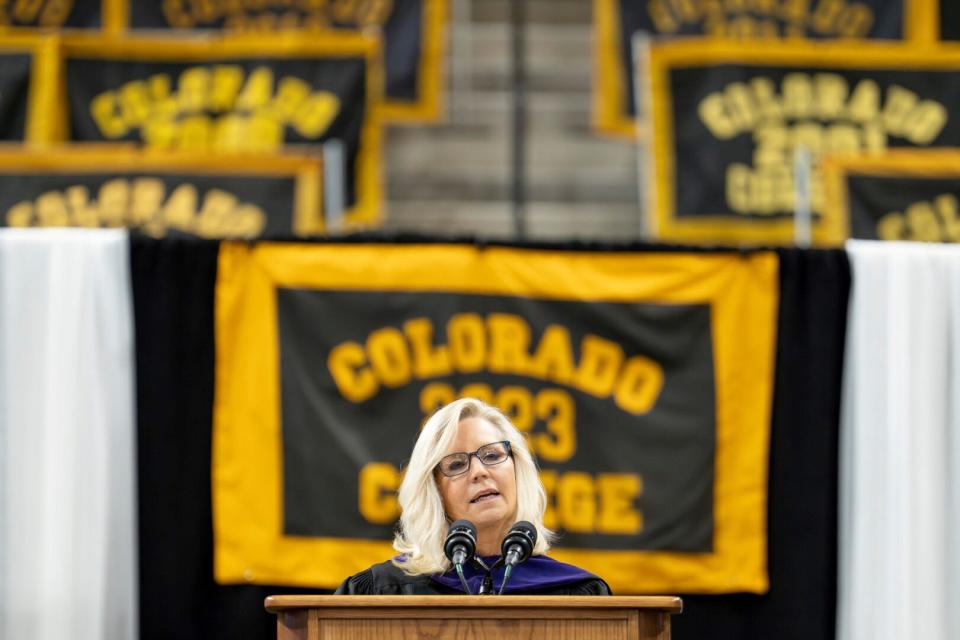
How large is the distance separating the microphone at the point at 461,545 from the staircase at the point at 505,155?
525 cm

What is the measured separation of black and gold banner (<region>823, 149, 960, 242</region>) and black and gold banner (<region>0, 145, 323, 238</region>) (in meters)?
2.68

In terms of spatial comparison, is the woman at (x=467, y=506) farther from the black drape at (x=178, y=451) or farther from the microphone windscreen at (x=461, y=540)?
the black drape at (x=178, y=451)

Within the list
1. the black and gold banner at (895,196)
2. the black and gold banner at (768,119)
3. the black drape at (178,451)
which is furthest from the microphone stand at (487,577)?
the black and gold banner at (768,119)

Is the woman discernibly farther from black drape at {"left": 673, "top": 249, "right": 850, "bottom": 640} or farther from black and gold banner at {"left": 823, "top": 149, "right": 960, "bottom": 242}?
black and gold banner at {"left": 823, "top": 149, "right": 960, "bottom": 242}

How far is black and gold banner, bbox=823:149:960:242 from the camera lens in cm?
765

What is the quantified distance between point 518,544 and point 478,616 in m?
0.43

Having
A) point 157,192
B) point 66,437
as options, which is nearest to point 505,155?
point 157,192

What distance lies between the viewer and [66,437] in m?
5.40

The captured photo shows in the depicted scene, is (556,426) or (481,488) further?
(556,426)

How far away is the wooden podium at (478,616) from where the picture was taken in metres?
3.40

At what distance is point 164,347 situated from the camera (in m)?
5.62

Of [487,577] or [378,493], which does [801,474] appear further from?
[487,577]

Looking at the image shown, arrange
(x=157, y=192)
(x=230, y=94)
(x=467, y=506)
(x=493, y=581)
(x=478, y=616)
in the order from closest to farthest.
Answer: (x=478, y=616) → (x=493, y=581) → (x=467, y=506) → (x=157, y=192) → (x=230, y=94)

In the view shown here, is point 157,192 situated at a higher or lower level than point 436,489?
higher
